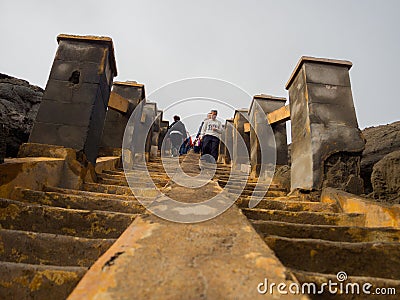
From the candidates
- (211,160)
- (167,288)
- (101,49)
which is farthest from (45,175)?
(211,160)

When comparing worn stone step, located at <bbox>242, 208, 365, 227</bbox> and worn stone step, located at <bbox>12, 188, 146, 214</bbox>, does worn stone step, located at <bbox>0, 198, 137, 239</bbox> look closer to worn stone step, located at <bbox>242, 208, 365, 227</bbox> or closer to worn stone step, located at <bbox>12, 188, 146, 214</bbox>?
worn stone step, located at <bbox>12, 188, 146, 214</bbox>

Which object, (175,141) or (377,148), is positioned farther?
(175,141)

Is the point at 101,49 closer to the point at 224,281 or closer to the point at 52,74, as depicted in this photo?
the point at 52,74

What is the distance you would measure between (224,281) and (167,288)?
0.20 meters

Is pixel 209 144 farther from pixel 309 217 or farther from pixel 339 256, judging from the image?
pixel 339 256

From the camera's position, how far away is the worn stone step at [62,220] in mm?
1851

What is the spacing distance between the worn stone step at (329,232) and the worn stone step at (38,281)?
1.21 m

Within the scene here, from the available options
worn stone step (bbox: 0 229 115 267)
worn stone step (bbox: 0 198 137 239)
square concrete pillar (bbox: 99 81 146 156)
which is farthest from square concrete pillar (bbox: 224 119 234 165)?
worn stone step (bbox: 0 229 115 267)

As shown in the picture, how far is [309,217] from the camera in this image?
2.41 m

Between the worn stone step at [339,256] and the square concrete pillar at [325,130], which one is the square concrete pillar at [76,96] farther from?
the square concrete pillar at [325,130]

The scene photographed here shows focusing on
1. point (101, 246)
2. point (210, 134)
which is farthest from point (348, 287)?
point (210, 134)

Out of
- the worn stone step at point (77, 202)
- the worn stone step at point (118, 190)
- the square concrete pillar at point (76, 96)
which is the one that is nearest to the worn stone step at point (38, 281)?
the worn stone step at point (77, 202)

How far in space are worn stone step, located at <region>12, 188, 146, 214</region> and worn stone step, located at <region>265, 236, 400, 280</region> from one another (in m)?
1.27

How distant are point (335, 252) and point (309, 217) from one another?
91cm
